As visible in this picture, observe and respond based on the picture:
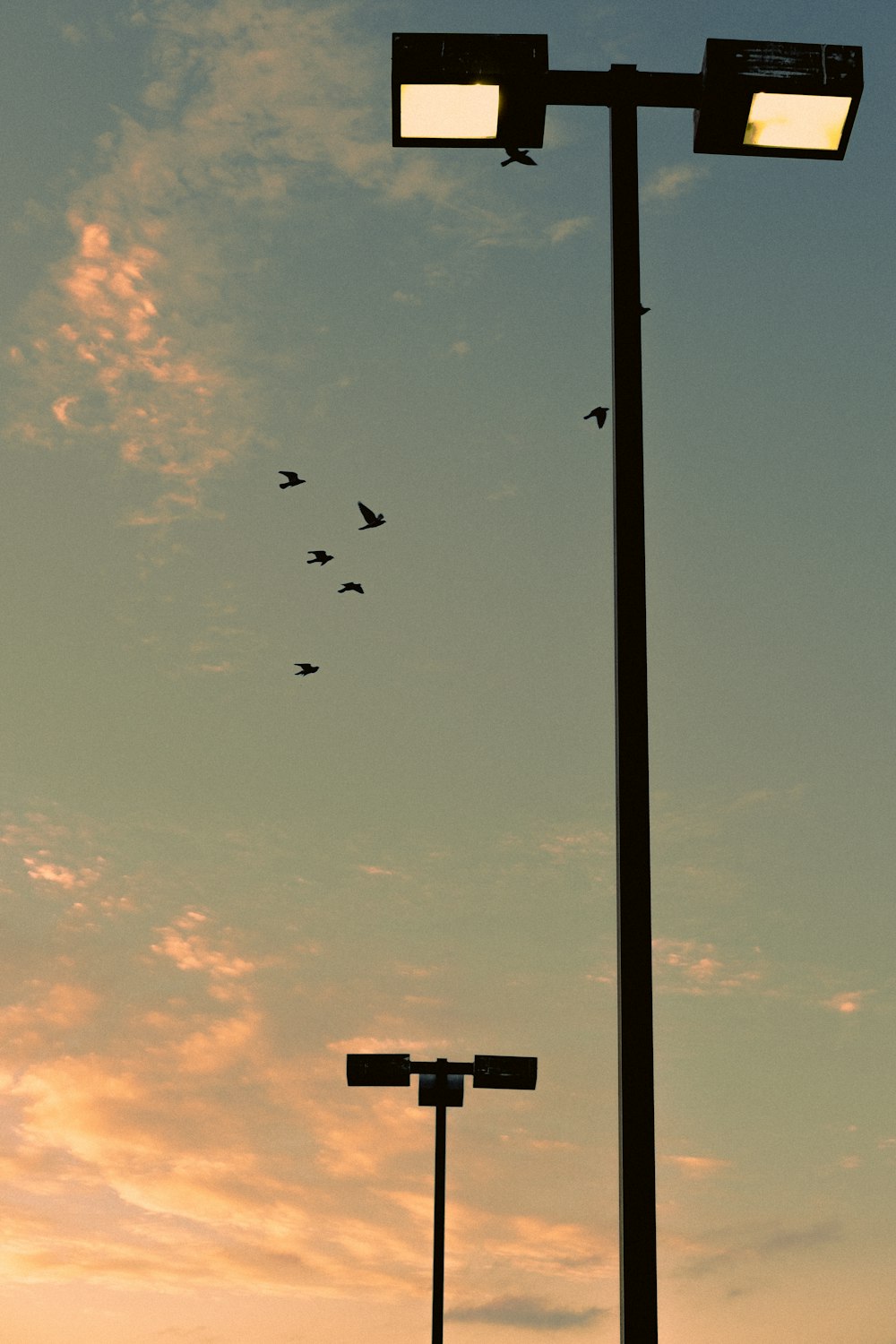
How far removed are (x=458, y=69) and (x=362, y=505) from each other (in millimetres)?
15620

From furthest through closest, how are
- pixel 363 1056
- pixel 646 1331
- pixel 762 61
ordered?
pixel 363 1056 < pixel 762 61 < pixel 646 1331

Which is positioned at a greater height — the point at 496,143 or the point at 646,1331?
the point at 496,143

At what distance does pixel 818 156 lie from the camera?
575 centimetres

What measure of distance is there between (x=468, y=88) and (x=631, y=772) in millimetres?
2663

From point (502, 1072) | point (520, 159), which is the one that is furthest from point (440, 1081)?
point (520, 159)

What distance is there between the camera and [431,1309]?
2147 cm

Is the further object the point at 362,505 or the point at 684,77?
the point at 362,505

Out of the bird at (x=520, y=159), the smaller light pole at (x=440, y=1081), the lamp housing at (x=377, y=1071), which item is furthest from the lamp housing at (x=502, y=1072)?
the bird at (x=520, y=159)

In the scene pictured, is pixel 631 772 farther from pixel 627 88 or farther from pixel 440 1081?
pixel 440 1081

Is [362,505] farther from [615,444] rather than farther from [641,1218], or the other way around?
[641,1218]

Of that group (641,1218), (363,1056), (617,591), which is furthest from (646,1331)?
(363,1056)

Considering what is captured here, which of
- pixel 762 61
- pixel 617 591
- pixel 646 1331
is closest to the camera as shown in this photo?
pixel 646 1331

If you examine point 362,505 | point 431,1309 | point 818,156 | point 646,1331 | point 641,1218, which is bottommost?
point 646,1331

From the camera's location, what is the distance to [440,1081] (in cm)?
2147
